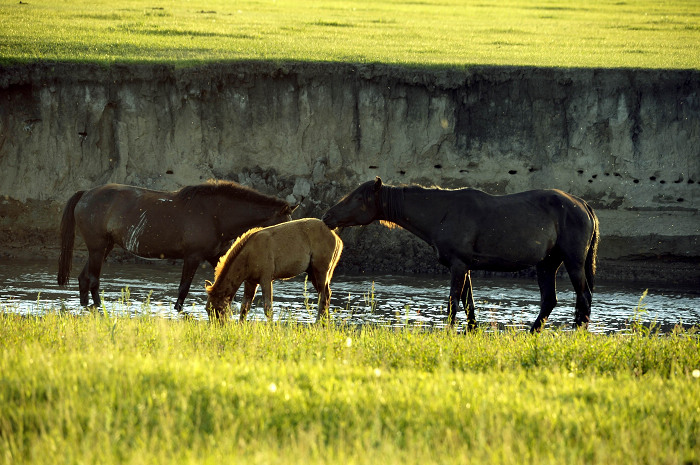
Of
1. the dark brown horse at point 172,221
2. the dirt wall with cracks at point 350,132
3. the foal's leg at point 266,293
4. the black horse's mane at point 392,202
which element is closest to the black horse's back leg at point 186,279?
the dark brown horse at point 172,221

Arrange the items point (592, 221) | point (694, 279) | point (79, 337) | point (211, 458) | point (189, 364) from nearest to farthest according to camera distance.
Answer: point (211, 458) < point (189, 364) < point (79, 337) < point (592, 221) < point (694, 279)

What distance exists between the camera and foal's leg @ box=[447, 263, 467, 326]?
485 inches

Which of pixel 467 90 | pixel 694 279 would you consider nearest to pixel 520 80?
pixel 467 90

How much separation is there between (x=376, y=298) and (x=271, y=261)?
4.79 m

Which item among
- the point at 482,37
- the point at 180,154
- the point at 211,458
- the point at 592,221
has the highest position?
the point at 482,37

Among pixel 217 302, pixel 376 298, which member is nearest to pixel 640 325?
pixel 217 302

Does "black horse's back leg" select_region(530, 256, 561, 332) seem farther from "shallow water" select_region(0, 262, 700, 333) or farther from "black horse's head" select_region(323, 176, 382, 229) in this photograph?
"black horse's head" select_region(323, 176, 382, 229)

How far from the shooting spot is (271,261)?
1182 cm

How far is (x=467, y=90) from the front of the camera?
2392cm

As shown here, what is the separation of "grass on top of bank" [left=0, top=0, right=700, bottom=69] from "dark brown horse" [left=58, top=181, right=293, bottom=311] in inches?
383

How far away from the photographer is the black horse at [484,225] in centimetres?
1272

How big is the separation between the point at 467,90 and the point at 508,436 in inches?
759

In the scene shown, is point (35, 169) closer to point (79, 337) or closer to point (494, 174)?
point (494, 174)

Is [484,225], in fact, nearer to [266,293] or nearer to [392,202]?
[392,202]
